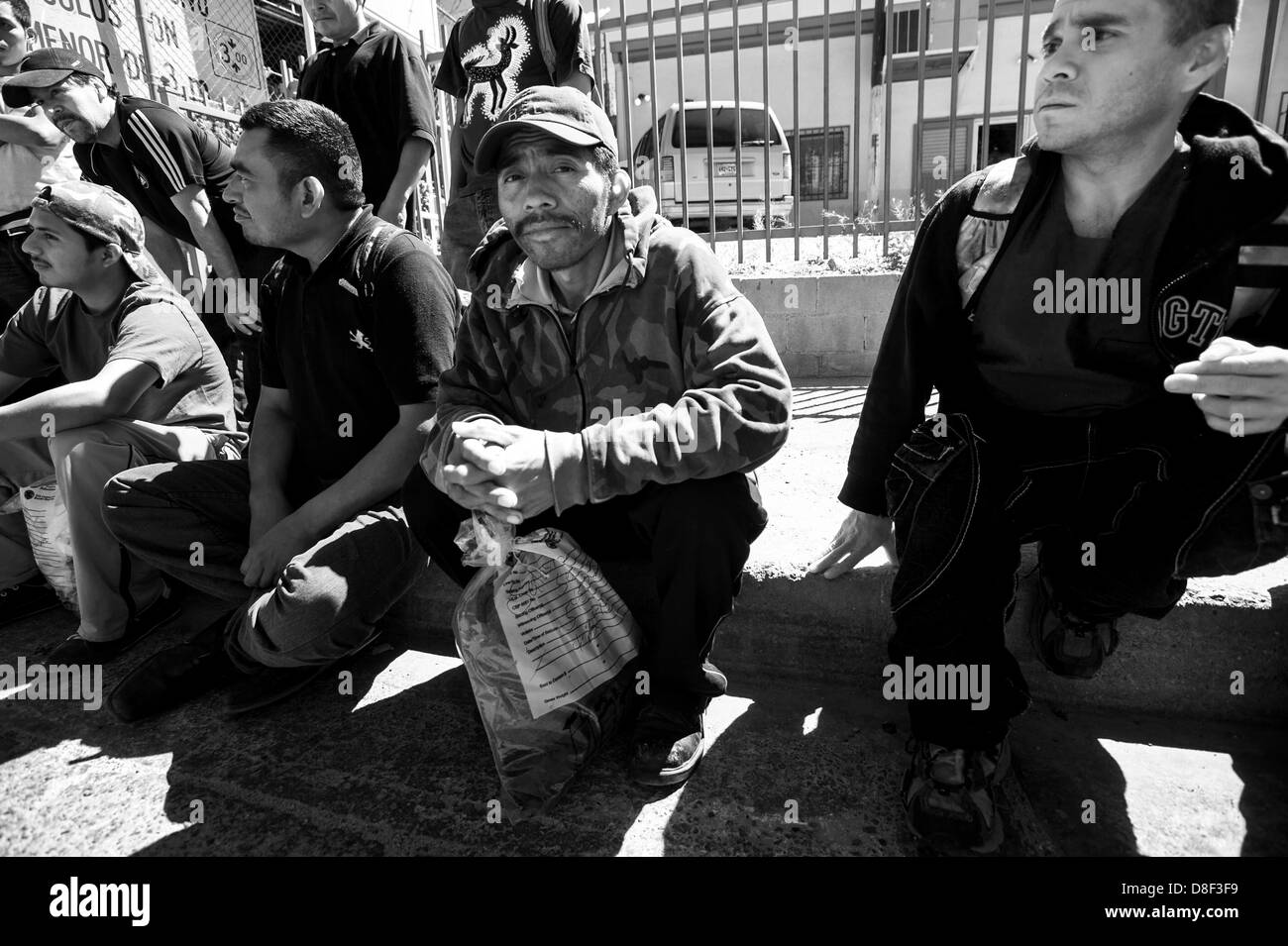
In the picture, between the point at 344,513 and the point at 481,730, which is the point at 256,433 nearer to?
the point at 344,513

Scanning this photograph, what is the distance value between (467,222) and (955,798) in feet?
10.8

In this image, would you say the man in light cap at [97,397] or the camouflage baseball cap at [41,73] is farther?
the camouflage baseball cap at [41,73]

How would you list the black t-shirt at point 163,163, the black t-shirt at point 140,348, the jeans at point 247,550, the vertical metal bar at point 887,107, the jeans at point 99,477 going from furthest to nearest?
the vertical metal bar at point 887,107, the black t-shirt at point 163,163, the black t-shirt at point 140,348, the jeans at point 99,477, the jeans at point 247,550

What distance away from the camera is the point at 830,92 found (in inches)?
472

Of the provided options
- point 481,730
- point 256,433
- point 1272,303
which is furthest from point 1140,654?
point 256,433

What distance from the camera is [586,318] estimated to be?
1.93 m

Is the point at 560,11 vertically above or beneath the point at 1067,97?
above

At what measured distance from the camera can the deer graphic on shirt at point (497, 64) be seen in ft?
11.8

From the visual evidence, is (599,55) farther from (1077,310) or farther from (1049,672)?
(1049,672)

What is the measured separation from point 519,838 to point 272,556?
1.12 m

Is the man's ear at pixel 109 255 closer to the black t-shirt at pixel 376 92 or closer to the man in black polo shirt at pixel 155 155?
the man in black polo shirt at pixel 155 155

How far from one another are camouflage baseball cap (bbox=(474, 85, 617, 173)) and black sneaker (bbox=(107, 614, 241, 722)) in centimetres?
165

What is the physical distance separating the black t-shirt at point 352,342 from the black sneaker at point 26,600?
1.34 metres

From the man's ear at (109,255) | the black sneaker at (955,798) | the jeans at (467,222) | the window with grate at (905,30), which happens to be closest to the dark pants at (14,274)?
the man's ear at (109,255)
